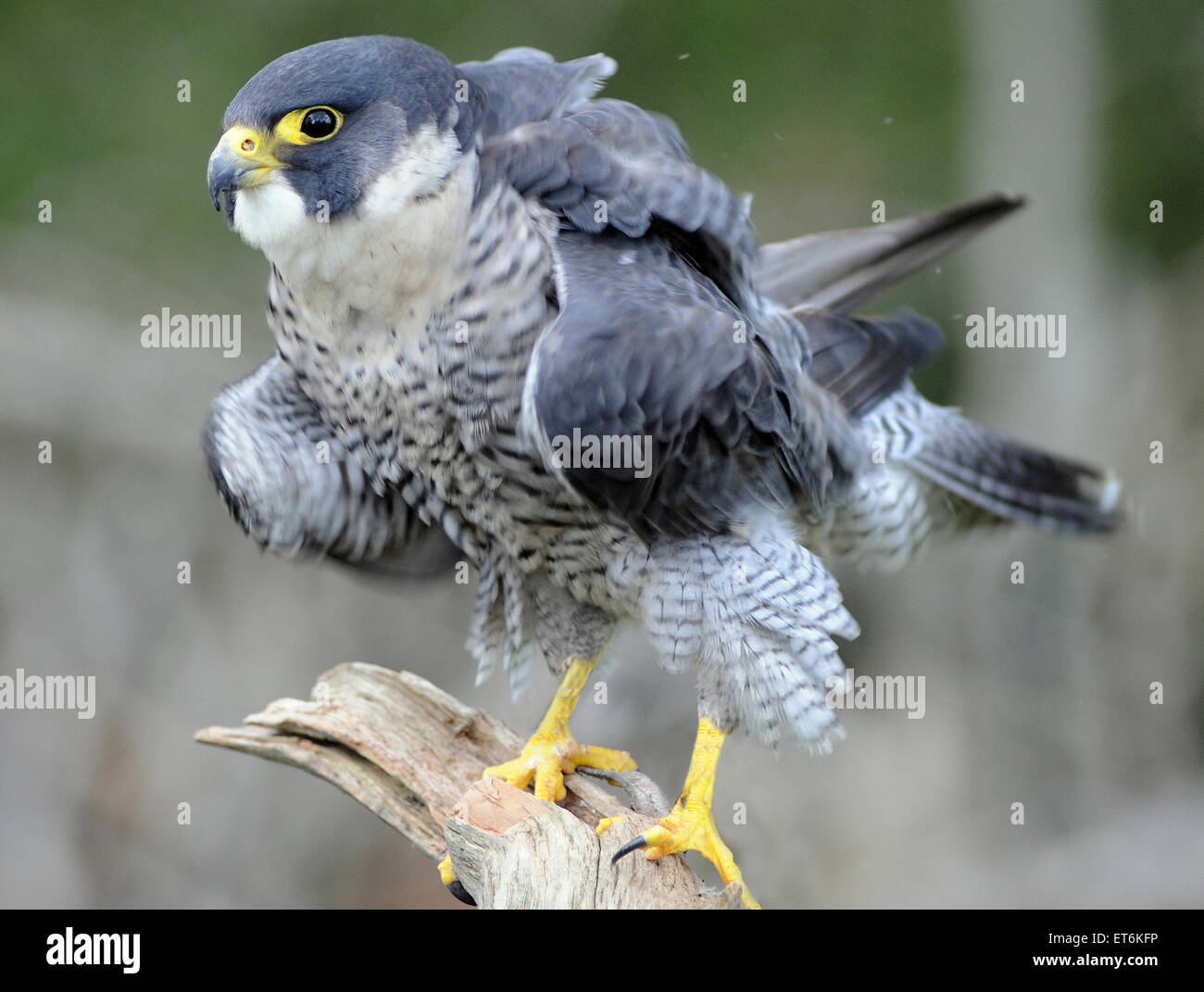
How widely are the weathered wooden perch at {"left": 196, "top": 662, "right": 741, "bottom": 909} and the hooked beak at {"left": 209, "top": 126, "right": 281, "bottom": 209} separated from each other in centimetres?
165

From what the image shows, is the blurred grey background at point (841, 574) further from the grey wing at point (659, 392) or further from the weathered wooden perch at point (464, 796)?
the grey wing at point (659, 392)

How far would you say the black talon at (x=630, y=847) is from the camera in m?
3.07

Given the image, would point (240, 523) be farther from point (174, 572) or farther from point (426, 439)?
point (174, 572)

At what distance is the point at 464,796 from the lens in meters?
3.20

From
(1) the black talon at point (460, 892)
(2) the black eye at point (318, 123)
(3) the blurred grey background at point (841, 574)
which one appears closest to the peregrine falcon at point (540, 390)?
(2) the black eye at point (318, 123)

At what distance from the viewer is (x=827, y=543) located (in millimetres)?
3996

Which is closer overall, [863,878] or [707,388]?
[707,388]

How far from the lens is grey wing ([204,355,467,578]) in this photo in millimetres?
3309

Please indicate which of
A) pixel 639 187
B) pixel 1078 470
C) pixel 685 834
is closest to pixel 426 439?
pixel 639 187

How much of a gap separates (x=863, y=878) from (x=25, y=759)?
4.37 metres

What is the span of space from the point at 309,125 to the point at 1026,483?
2748 millimetres

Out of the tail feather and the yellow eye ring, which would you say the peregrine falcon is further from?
the tail feather

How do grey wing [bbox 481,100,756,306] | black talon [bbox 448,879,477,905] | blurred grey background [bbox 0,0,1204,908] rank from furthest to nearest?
1. blurred grey background [bbox 0,0,1204,908]
2. black talon [bbox 448,879,477,905]
3. grey wing [bbox 481,100,756,306]

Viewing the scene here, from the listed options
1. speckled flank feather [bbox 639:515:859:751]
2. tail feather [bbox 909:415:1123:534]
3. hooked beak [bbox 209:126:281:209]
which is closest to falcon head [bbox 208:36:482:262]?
hooked beak [bbox 209:126:281:209]
